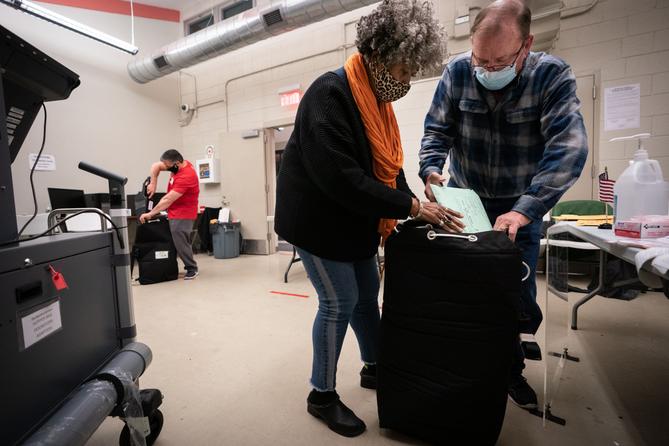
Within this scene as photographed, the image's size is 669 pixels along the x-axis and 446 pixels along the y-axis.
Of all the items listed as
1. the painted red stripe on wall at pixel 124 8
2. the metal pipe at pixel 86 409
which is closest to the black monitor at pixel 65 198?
the metal pipe at pixel 86 409

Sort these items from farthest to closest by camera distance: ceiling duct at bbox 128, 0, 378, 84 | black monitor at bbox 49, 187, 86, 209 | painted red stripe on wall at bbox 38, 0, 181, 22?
painted red stripe on wall at bbox 38, 0, 181, 22 < ceiling duct at bbox 128, 0, 378, 84 < black monitor at bbox 49, 187, 86, 209

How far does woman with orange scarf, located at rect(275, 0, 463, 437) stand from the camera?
0.92 metres

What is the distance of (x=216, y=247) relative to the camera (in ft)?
15.2

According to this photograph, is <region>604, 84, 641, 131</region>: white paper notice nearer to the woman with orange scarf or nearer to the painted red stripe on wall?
the woman with orange scarf

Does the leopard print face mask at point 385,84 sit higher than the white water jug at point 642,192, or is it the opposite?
the leopard print face mask at point 385,84

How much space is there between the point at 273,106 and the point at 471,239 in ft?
14.8

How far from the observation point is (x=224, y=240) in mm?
4625

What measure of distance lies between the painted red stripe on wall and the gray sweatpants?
3530 mm

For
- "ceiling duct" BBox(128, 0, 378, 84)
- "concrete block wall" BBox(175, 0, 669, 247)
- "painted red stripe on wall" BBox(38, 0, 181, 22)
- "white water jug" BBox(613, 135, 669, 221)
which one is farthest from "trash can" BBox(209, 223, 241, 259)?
"white water jug" BBox(613, 135, 669, 221)

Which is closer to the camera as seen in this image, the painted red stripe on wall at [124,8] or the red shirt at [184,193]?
the red shirt at [184,193]

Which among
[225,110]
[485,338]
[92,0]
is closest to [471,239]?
[485,338]

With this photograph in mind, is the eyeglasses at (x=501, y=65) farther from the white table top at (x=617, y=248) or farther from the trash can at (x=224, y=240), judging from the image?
the trash can at (x=224, y=240)

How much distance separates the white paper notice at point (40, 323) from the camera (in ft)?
2.27

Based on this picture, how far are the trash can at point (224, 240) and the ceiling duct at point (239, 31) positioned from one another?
2296 mm
